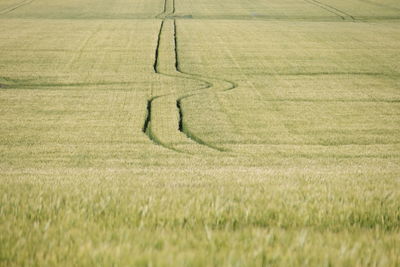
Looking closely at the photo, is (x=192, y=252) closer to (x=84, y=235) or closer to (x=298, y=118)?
(x=84, y=235)

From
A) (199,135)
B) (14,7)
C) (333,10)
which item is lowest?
(199,135)

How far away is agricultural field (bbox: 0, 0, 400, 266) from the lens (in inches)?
124

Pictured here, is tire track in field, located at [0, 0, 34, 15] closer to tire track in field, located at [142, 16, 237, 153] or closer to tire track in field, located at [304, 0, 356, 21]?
tire track in field, located at [142, 16, 237, 153]

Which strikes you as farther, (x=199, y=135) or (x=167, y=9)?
(x=167, y=9)

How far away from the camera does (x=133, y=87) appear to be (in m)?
25.7

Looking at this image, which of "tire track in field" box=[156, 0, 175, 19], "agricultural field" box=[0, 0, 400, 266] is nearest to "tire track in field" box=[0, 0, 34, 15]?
"agricultural field" box=[0, 0, 400, 266]

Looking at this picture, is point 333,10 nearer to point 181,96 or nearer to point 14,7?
point 14,7

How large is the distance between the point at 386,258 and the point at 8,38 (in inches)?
1653

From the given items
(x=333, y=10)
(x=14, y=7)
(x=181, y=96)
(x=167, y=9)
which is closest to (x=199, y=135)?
(x=181, y=96)

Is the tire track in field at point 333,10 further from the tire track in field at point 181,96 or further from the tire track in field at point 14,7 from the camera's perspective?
the tire track in field at point 14,7

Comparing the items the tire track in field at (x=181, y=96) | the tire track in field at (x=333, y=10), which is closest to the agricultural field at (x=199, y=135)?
the tire track in field at (x=181, y=96)

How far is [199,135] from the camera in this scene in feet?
60.0

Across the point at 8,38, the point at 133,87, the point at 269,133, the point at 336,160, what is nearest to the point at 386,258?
the point at 336,160

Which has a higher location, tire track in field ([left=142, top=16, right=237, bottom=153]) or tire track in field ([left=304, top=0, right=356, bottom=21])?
tire track in field ([left=304, top=0, right=356, bottom=21])
